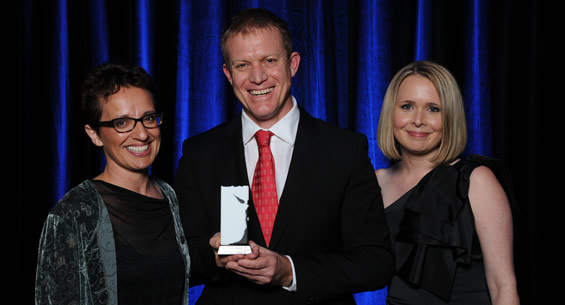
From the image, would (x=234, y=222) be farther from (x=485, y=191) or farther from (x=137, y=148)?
(x=485, y=191)

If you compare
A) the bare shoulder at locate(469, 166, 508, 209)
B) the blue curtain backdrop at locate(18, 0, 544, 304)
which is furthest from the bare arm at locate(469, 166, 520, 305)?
the blue curtain backdrop at locate(18, 0, 544, 304)

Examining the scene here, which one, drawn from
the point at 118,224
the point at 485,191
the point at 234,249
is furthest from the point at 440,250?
the point at 118,224

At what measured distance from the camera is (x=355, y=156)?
5.72 feet

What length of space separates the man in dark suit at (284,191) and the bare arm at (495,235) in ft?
1.54

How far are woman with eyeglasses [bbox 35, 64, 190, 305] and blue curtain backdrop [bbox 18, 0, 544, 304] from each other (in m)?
1.13

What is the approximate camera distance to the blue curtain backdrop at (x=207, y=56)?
2.98 meters

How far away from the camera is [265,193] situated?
1692 mm

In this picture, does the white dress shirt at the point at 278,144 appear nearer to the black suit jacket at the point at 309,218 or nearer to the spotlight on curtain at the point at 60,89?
the black suit jacket at the point at 309,218

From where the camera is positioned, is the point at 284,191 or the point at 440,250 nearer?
the point at 284,191

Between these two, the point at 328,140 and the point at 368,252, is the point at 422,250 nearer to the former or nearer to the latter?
the point at 368,252

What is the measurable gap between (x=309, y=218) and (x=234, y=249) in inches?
13.7

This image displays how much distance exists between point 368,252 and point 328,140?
0.39 metres

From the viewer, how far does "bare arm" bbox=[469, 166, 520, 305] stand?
1966 mm

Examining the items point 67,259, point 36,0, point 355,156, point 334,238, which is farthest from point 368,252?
point 36,0
